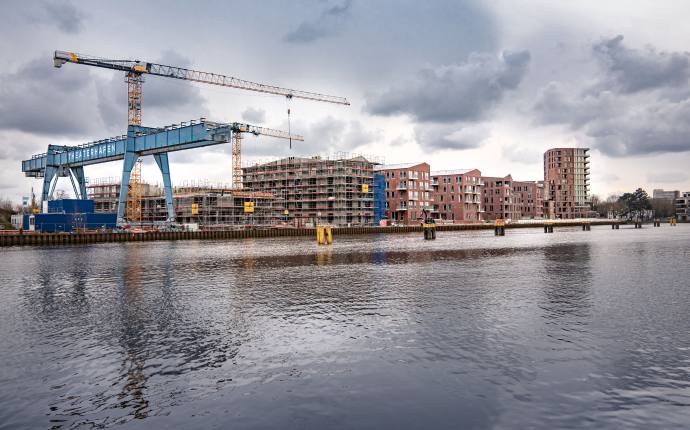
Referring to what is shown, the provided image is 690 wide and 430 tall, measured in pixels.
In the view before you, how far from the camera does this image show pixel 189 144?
6912 centimetres

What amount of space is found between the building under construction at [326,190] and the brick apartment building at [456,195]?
30172 mm

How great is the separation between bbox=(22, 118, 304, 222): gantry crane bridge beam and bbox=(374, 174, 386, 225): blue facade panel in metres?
50.4

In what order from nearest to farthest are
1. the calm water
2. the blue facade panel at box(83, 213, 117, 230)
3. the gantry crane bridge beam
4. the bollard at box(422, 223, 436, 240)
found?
the calm water → the gantry crane bridge beam → the bollard at box(422, 223, 436, 240) → the blue facade panel at box(83, 213, 117, 230)

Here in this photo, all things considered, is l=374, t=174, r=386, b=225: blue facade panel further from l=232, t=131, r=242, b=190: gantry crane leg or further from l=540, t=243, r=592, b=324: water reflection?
l=540, t=243, r=592, b=324: water reflection

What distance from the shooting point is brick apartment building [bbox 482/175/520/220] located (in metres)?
165

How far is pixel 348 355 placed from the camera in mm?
13375

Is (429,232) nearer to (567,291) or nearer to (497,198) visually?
(567,291)

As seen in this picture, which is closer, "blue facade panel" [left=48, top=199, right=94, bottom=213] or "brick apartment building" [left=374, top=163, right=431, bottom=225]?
"blue facade panel" [left=48, top=199, right=94, bottom=213]

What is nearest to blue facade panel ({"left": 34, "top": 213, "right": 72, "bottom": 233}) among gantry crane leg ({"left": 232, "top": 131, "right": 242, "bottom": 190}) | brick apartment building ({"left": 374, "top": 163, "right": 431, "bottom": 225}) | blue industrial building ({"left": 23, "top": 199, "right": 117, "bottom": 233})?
blue industrial building ({"left": 23, "top": 199, "right": 117, "bottom": 233})

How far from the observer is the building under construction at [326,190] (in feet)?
390

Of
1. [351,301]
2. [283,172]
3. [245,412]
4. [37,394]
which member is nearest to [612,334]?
[351,301]

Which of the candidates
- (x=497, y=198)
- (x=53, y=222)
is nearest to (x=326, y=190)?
(x=53, y=222)

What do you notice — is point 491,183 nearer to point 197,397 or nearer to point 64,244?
point 64,244

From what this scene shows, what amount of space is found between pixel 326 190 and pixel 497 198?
73100 mm
